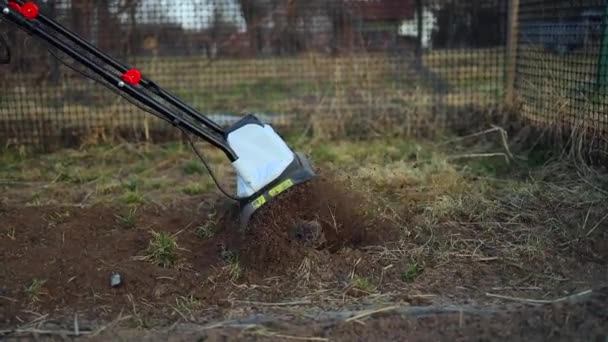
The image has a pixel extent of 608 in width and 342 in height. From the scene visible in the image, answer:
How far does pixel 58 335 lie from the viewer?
11.5 feet

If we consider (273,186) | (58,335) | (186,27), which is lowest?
(58,335)

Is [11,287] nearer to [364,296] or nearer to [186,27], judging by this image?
[364,296]

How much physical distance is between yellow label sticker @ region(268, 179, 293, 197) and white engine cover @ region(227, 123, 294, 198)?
0.05 metres

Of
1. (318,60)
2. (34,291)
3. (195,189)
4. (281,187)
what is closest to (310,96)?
→ (318,60)

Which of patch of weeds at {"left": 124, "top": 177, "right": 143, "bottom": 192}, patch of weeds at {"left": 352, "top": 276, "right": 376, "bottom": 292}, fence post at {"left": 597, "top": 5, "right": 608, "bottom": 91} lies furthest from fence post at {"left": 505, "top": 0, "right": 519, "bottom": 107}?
patch of weeds at {"left": 352, "top": 276, "right": 376, "bottom": 292}

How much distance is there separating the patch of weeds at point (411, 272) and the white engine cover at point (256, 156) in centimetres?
93

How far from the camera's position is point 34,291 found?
391cm

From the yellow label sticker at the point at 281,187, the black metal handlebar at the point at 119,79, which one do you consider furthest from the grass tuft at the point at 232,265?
the black metal handlebar at the point at 119,79

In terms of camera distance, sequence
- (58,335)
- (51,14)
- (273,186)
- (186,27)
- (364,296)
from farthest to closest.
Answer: (186,27), (51,14), (273,186), (364,296), (58,335)

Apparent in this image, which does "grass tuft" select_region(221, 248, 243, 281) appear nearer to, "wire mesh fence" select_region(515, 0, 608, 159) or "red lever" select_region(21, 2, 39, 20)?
"red lever" select_region(21, 2, 39, 20)

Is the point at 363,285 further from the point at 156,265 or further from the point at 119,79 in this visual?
the point at 119,79

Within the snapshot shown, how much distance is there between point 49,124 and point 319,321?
5047mm

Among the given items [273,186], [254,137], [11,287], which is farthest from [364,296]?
[11,287]

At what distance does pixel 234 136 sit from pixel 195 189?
1.45m
